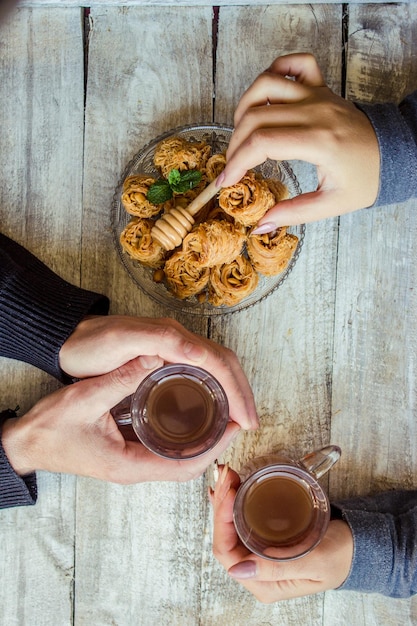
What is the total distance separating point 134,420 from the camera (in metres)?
1.22

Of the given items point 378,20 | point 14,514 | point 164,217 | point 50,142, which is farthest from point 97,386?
point 378,20

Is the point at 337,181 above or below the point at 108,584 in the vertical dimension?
above

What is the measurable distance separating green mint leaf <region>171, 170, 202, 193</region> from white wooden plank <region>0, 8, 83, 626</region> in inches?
12.0

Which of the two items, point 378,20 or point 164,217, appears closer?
point 164,217

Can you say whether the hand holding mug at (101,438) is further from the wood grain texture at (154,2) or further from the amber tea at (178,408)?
the wood grain texture at (154,2)

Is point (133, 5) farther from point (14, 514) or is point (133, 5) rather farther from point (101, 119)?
point (14, 514)

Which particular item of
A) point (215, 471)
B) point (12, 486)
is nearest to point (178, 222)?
point (215, 471)

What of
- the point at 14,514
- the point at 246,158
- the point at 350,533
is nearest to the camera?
the point at 246,158

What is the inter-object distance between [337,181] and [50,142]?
65 centimetres

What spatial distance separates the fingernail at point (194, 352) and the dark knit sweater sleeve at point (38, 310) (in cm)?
25

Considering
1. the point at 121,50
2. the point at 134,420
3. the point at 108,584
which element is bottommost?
the point at 108,584

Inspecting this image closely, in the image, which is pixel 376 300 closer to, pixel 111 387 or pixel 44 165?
pixel 111 387

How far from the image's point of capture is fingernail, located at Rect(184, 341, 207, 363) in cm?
118

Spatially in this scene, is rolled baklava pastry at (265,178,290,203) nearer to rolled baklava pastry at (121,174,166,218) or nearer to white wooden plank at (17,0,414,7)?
rolled baklava pastry at (121,174,166,218)
